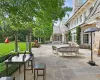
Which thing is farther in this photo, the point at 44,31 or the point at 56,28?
the point at 56,28

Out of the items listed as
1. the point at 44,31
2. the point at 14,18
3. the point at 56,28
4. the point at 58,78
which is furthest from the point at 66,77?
the point at 56,28

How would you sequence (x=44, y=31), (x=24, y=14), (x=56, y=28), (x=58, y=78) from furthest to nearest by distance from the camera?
(x=56, y=28) < (x=44, y=31) < (x=24, y=14) < (x=58, y=78)

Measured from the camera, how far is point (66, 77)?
282 inches

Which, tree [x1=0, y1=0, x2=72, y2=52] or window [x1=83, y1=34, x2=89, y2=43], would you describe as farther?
window [x1=83, y1=34, x2=89, y2=43]

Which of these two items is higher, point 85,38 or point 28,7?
point 28,7

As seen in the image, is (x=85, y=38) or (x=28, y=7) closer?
(x=28, y=7)

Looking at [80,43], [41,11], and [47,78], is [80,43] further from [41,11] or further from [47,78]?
[47,78]

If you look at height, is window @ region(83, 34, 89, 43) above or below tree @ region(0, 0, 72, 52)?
below

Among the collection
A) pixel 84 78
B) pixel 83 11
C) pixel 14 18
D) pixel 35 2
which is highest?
pixel 83 11

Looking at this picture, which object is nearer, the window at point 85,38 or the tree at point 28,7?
the tree at point 28,7

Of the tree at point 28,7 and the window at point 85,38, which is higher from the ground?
the tree at point 28,7

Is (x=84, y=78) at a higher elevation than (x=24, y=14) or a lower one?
lower

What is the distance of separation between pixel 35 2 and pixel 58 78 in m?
4.03

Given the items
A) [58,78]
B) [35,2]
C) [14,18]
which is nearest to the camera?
[58,78]
